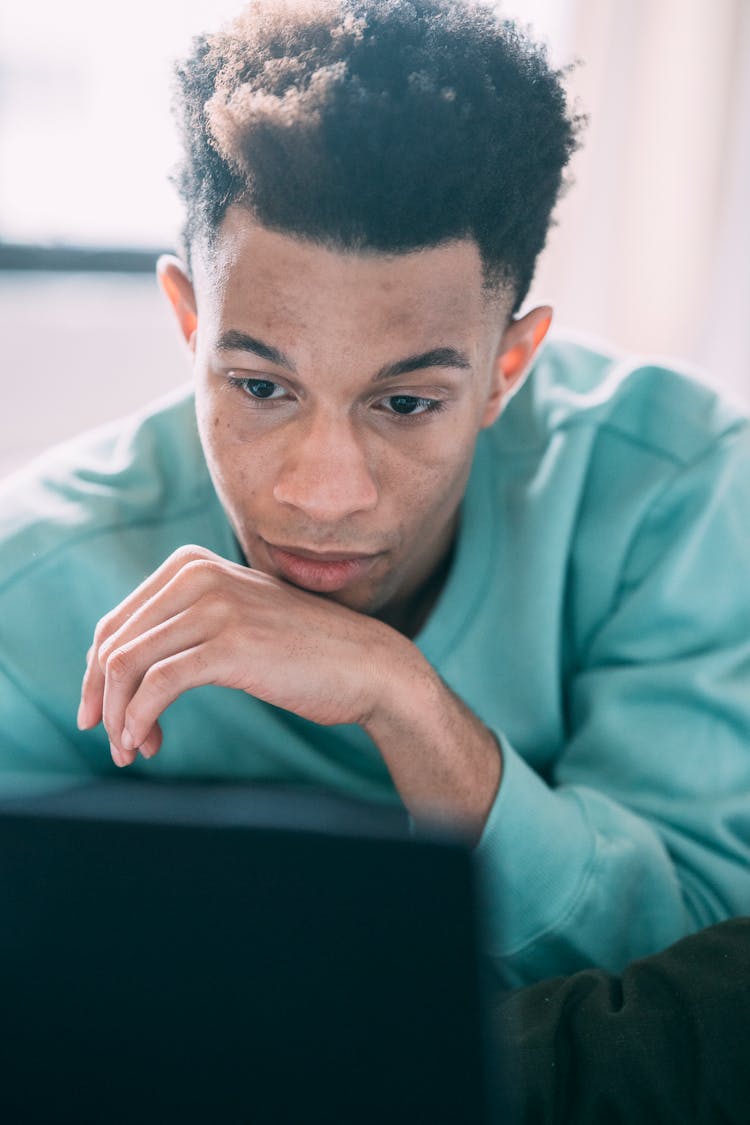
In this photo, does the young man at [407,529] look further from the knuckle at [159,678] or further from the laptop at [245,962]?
the laptop at [245,962]

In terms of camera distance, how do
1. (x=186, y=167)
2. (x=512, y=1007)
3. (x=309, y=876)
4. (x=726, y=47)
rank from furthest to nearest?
(x=726, y=47) < (x=186, y=167) < (x=512, y=1007) < (x=309, y=876)

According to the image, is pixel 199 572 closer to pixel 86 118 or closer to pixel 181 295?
pixel 181 295

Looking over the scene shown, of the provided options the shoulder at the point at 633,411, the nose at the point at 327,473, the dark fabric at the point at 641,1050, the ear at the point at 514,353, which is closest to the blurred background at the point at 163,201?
the shoulder at the point at 633,411

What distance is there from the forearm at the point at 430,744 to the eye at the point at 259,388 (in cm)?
20

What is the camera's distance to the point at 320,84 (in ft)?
2.51

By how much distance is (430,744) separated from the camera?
0.87m

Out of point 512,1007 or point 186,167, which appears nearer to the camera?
point 512,1007

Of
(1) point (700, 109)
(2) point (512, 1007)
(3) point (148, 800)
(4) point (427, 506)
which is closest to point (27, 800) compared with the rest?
(3) point (148, 800)

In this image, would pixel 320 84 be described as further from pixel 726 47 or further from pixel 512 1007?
pixel 726 47

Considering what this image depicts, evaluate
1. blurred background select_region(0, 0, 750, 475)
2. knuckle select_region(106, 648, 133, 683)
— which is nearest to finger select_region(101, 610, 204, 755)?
knuckle select_region(106, 648, 133, 683)

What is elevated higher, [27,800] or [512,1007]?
[27,800]

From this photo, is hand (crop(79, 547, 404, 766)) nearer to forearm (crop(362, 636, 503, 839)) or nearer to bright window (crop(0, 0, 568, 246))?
forearm (crop(362, 636, 503, 839))

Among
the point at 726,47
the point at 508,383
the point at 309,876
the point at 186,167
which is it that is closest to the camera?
the point at 309,876

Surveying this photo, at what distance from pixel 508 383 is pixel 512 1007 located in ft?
1.64
